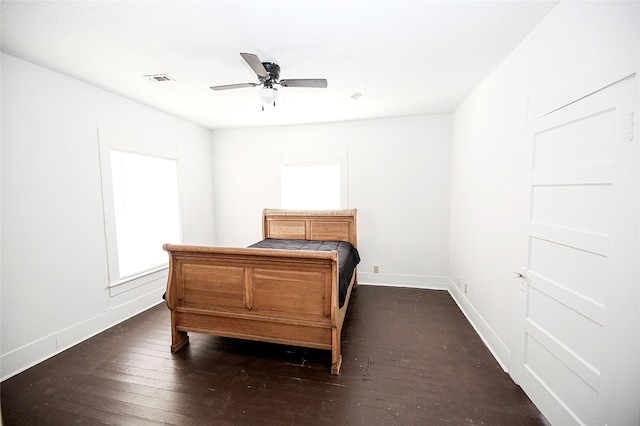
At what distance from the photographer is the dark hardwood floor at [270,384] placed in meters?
1.76

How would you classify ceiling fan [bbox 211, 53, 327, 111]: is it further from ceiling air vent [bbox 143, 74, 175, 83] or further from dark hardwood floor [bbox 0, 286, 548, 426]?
dark hardwood floor [bbox 0, 286, 548, 426]

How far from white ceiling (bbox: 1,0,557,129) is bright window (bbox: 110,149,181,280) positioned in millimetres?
961

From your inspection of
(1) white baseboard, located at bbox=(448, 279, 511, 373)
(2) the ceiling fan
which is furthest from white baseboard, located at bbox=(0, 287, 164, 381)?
(1) white baseboard, located at bbox=(448, 279, 511, 373)

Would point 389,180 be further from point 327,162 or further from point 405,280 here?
point 405,280

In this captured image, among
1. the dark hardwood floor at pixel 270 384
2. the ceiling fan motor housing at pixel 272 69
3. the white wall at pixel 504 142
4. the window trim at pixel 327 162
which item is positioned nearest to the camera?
the white wall at pixel 504 142

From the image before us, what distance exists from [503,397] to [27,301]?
13.5 feet

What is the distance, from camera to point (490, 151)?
8.43ft

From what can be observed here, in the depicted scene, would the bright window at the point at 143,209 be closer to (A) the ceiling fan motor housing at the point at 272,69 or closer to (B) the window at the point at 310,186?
(B) the window at the point at 310,186

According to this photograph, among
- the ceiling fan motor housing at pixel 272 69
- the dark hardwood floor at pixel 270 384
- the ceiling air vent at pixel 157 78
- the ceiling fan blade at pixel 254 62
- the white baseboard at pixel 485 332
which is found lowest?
the dark hardwood floor at pixel 270 384

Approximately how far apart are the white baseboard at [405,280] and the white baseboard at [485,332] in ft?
1.37

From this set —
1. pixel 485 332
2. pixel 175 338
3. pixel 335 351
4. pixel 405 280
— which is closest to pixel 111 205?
pixel 175 338

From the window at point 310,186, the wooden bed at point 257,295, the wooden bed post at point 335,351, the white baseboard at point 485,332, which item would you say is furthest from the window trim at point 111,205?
the white baseboard at point 485,332

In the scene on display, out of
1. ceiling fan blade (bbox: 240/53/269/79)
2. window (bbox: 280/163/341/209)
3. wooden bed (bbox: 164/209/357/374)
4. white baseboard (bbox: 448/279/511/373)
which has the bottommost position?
white baseboard (bbox: 448/279/511/373)

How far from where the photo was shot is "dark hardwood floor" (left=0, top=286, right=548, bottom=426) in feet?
5.76
